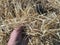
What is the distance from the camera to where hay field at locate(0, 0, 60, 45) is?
1.79m

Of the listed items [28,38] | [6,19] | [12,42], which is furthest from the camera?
[6,19]

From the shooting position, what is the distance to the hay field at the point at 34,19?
1795 millimetres

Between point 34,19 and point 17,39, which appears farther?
point 34,19

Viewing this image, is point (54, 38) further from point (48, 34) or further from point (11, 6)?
point (11, 6)

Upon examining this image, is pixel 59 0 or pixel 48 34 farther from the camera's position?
pixel 59 0

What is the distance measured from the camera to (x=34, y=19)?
1.87 meters

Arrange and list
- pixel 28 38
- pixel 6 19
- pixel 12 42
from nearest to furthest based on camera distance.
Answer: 1. pixel 12 42
2. pixel 28 38
3. pixel 6 19

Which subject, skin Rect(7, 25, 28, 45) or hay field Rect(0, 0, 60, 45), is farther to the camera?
hay field Rect(0, 0, 60, 45)

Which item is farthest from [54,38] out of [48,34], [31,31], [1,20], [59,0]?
[1,20]

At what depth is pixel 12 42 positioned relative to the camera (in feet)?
5.38

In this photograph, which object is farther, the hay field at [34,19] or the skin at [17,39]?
the hay field at [34,19]

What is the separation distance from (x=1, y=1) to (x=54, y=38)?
0.62 m

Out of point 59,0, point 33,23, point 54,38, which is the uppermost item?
point 59,0

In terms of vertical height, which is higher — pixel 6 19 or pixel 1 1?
pixel 1 1
